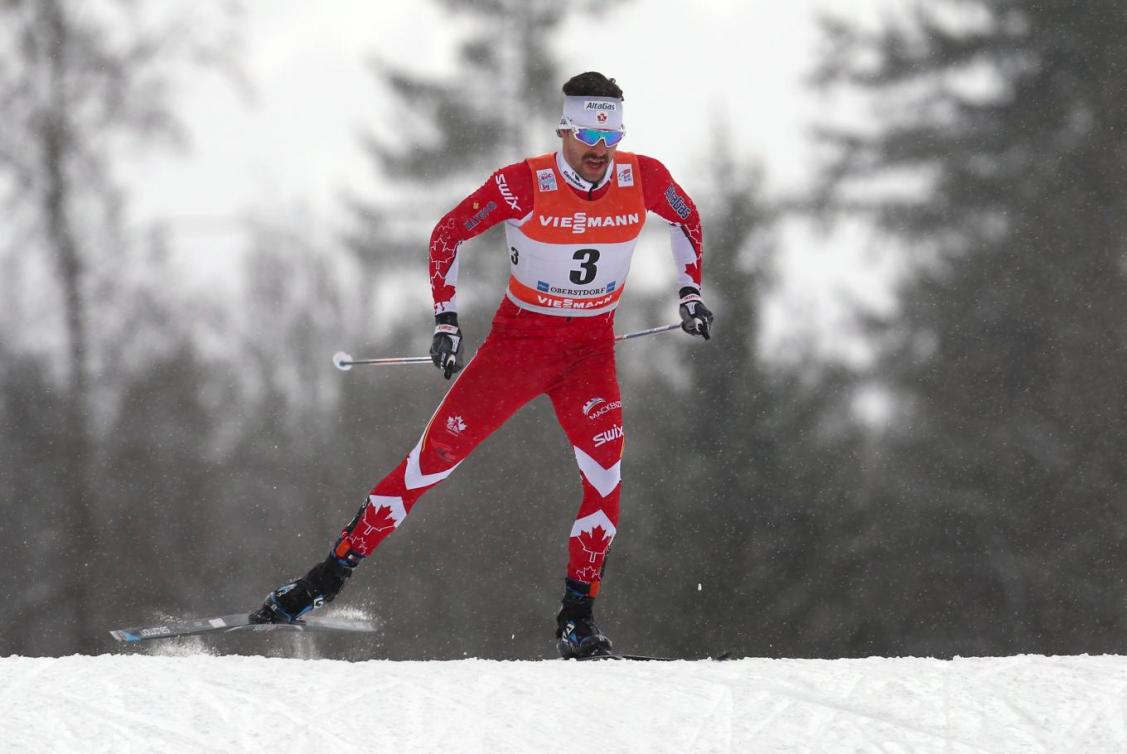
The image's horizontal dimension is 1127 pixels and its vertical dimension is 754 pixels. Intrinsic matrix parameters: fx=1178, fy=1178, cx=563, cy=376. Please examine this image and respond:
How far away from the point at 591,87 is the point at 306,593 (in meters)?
2.25

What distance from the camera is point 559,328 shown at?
456 cm

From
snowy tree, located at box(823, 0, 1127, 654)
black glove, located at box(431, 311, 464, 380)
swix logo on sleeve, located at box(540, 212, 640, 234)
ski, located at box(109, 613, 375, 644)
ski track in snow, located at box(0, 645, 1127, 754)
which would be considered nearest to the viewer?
ski track in snow, located at box(0, 645, 1127, 754)

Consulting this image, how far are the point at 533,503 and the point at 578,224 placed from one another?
10623 mm

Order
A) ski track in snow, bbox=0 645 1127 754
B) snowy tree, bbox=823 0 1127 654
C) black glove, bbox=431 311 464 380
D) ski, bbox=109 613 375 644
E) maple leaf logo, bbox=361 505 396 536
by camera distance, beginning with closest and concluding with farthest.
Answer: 1. ski track in snow, bbox=0 645 1127 754
2. black glove, bbox=431 311 464 380
3. maple leaf logo, bbox=361 505 396 536
4. ski, bbox=109 613 375 644
5. snowy tree, bbox=823 0 1127 654

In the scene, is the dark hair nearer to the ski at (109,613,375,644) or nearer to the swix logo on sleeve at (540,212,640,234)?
the swix logo on sleeve at (540,212,640,234)

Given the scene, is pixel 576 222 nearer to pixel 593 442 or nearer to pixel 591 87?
pixel 591 87

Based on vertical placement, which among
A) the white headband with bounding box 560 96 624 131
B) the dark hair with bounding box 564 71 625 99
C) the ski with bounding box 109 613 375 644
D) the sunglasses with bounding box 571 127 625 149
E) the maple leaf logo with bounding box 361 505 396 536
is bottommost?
the ski with bounding box 109 613 375 644

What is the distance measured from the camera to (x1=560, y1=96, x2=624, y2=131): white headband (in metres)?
4.34

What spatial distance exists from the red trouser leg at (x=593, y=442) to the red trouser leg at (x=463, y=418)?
0.15 metres

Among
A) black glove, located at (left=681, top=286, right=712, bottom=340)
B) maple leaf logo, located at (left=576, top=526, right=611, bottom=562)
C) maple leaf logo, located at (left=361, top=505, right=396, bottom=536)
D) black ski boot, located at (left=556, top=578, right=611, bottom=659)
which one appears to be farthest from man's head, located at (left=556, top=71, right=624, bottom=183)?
black ski boot, located at (left=556, top=578, right=611, bottom=659)

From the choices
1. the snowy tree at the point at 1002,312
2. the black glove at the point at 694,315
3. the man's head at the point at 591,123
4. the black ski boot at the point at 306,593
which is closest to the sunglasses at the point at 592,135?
the man's head at the point at 591,123

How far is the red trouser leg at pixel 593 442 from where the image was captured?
451cm

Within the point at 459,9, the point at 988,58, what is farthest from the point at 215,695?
the point at 988,58

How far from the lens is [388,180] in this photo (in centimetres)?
1428
